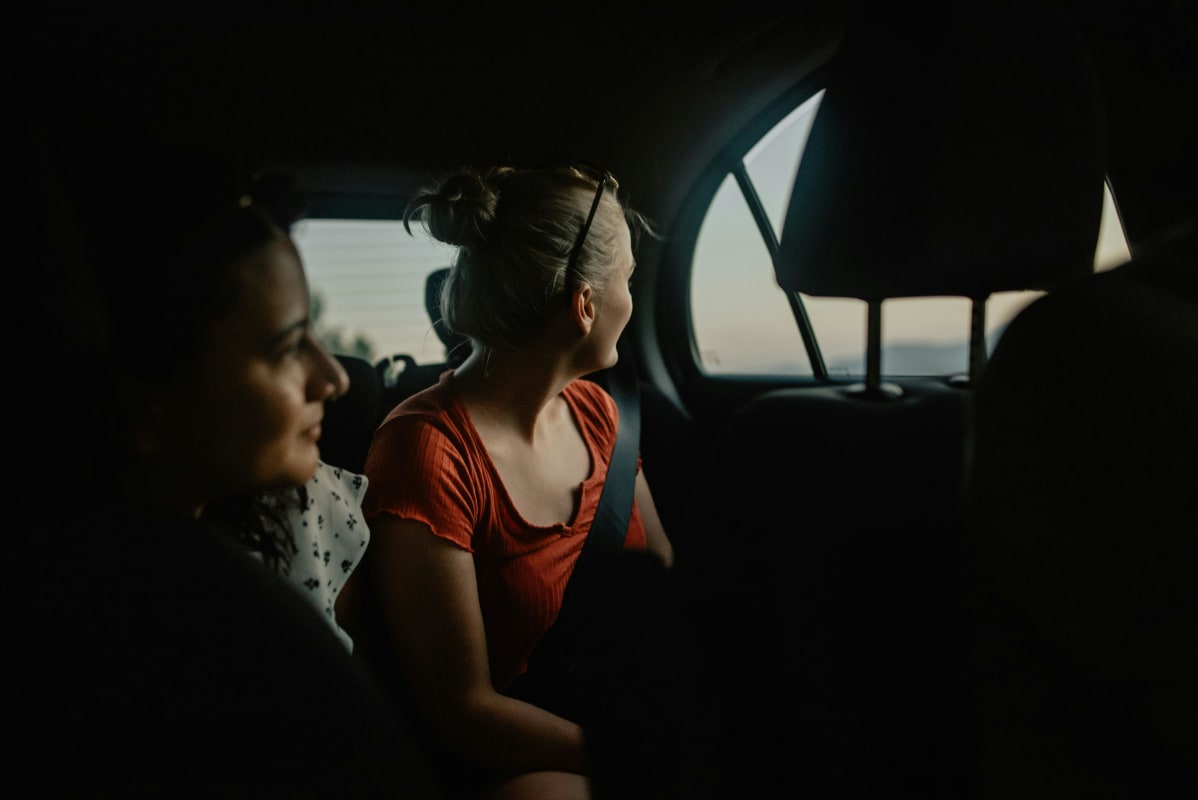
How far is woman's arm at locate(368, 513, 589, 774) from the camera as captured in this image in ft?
2.91

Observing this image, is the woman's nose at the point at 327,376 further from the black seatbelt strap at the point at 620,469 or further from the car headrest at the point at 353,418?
the black seatbelt strap at the point at 620,469

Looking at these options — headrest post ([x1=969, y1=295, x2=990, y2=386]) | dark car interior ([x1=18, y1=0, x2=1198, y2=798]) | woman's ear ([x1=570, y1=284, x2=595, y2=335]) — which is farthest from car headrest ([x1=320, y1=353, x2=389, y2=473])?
headrest post ([x1=969, y1=295, x2=990, y2=386])

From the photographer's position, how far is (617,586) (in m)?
0.94

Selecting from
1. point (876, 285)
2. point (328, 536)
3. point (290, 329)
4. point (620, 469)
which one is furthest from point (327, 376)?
point (620, 469)

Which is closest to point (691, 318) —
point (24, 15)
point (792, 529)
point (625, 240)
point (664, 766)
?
point (625, 240)

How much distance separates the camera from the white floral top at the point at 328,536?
2.35ft

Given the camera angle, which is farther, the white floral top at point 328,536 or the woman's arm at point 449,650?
the woman's arm at point 449,650

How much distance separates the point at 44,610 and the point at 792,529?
0.63m

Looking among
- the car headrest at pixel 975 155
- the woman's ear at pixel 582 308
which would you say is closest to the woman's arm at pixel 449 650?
the woman's ear at pixel 582 308

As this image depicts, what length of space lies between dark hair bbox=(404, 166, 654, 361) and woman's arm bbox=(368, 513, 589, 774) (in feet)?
0.81

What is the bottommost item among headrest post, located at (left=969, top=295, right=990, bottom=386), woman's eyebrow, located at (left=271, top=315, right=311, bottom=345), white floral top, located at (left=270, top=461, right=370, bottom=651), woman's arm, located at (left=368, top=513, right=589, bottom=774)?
woman's arm, located at (left=368, top=513, right=589, bottom=774)

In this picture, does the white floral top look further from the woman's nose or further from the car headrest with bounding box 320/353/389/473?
the woman's nose

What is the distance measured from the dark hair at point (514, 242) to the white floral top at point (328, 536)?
20 cm

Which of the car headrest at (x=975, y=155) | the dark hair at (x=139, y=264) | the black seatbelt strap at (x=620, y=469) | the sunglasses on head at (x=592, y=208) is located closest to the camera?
the dark hair at (x=139, y=264)
